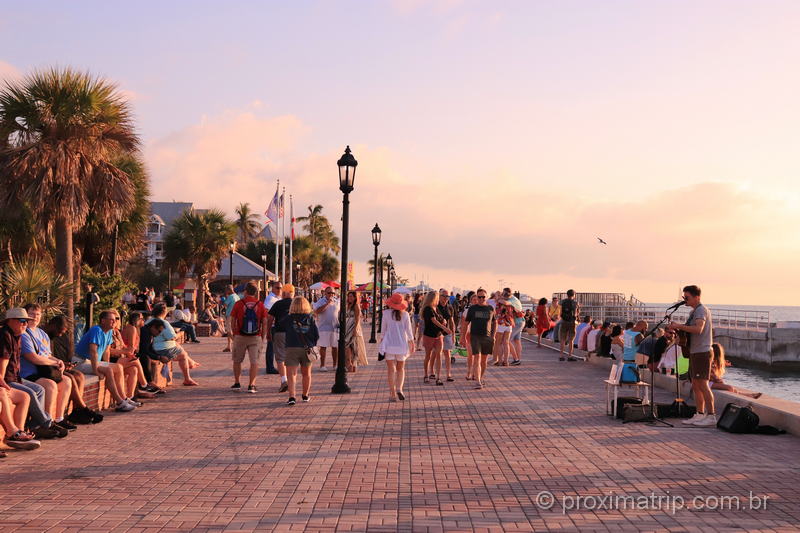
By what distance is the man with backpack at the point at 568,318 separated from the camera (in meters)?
20.5

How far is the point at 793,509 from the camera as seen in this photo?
6211 mm

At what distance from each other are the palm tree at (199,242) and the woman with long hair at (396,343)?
1516 inches

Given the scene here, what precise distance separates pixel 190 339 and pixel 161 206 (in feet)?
270

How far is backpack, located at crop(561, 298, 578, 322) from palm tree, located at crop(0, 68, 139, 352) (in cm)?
1196

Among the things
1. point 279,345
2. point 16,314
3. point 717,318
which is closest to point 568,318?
point 279,345

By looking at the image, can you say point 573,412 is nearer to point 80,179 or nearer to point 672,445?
point 672,445

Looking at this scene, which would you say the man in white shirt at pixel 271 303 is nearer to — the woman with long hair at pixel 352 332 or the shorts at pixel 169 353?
the woman with long hair at pixel 352 332

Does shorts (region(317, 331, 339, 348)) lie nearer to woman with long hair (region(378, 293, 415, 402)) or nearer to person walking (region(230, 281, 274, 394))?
person walking (region(230, 281, 274, 394))

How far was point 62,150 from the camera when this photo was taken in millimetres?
19516

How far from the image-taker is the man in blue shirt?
36.7 ft

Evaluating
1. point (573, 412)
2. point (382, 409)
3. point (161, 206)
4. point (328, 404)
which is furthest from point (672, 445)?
point (161, 206)

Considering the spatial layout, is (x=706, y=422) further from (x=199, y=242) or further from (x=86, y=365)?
(x=199, y=242)

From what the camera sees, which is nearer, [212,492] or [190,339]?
[212,492]

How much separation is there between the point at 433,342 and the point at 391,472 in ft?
25.3
